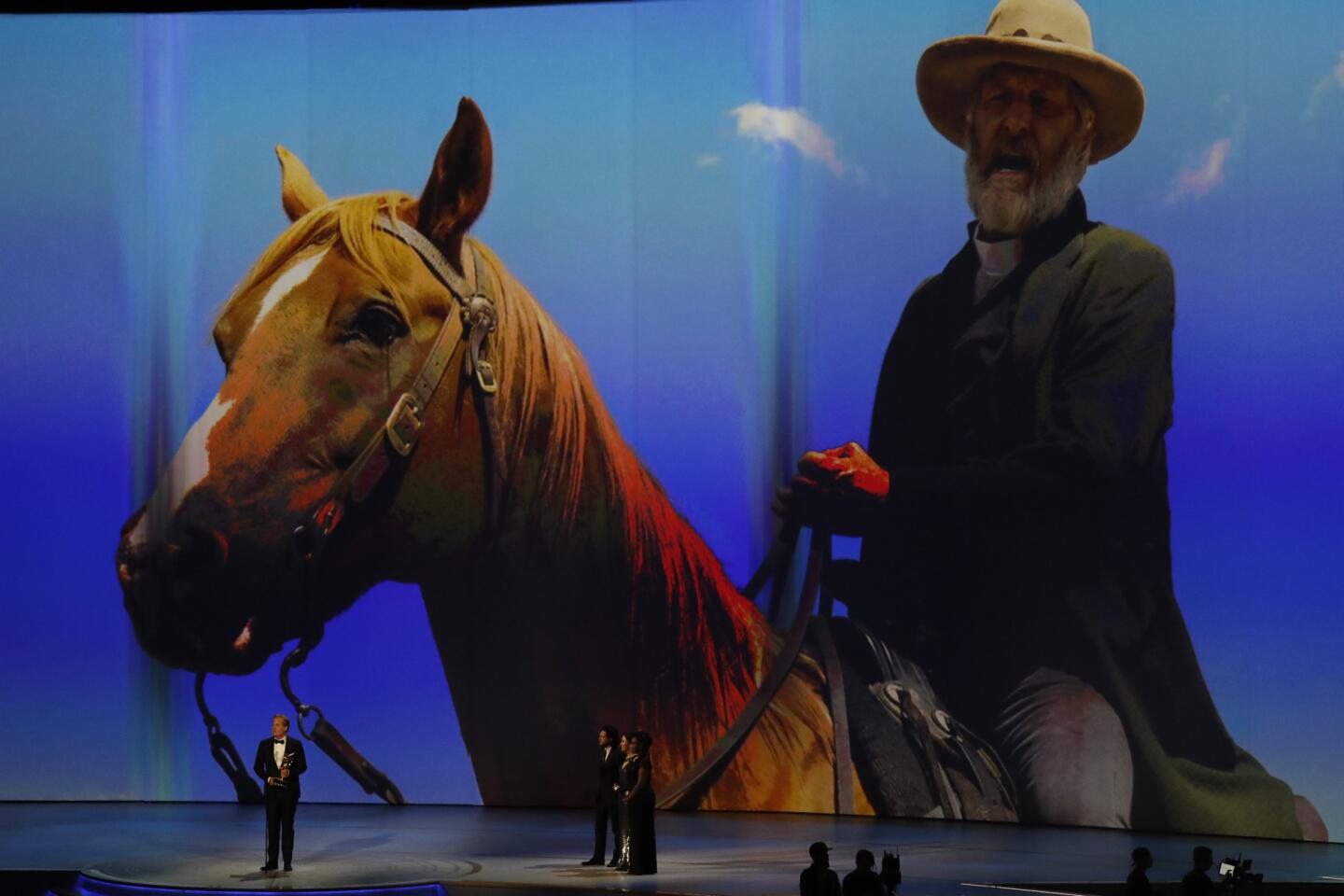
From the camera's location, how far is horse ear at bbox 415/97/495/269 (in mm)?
13188

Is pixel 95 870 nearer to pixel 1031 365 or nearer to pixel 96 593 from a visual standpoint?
pixel 96 593

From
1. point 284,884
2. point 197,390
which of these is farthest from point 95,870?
point 197,390

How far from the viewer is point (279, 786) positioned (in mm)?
9727

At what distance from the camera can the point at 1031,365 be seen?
1220 centimetres

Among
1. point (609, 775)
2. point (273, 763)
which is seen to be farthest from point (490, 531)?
point (273, 763)

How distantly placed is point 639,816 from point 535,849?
123cm

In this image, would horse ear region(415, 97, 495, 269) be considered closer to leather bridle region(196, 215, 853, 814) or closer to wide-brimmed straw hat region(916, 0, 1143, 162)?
leather bridle region(196, 215, 853, 814)

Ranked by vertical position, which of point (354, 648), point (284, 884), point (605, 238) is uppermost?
point (605, 238)

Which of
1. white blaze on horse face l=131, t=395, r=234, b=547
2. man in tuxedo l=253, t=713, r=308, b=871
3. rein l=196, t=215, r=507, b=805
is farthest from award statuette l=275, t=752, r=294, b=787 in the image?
white blaze on horse face l=131, t=395, r=234, b=547

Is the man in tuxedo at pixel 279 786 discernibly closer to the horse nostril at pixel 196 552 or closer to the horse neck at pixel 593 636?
the horse neck at pixel 593 636

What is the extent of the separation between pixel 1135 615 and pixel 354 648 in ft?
18.7

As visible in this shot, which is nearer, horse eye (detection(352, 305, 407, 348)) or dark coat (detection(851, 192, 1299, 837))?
dark coat (detection(851, 192, 1299, 837))

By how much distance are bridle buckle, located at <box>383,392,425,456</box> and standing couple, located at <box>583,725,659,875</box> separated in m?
3.50

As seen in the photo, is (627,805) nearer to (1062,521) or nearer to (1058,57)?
Answer: (1062,521)
